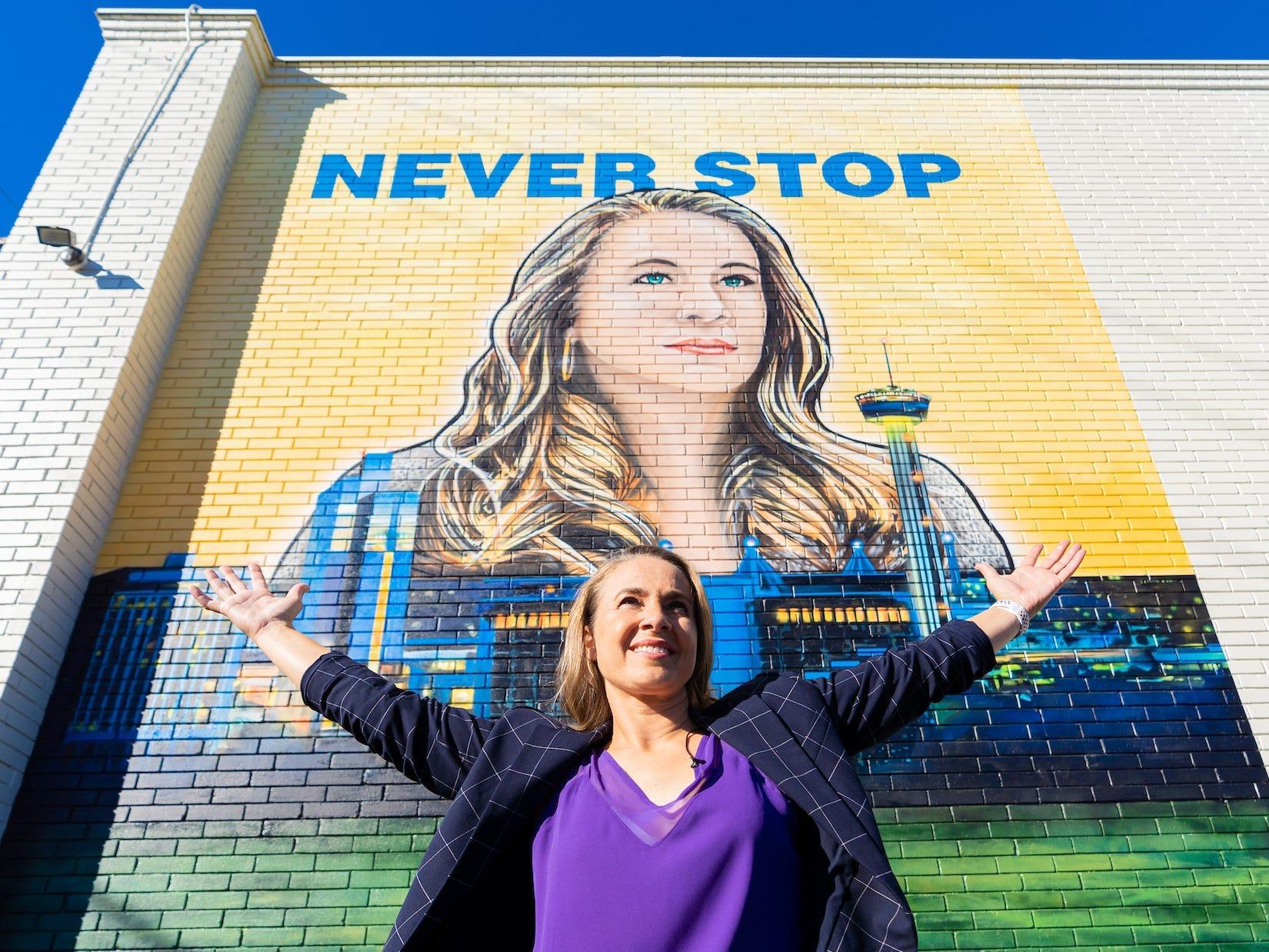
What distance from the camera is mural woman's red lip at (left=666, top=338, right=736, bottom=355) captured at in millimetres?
6070

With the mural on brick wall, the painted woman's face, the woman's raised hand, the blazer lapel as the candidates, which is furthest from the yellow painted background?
the blazer lapel

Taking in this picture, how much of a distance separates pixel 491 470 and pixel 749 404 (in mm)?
1666

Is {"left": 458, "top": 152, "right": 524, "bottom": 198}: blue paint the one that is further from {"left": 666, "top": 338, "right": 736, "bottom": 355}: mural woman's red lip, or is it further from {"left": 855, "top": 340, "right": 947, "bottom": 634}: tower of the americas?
{"left": 855, "top": 340, "right": 947, "bottom": 634}: tower of the americas

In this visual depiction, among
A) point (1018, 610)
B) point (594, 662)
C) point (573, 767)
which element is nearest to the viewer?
point (573, 767)

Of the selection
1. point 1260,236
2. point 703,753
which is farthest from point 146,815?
point 1260,236

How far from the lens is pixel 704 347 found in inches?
240

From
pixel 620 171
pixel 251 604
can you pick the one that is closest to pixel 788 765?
pixel 251 604

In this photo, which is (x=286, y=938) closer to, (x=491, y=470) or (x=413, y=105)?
(x=491, y=470)

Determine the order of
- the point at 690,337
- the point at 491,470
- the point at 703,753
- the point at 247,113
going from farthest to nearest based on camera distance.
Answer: the point at 247,113, the point at 690,337, the point at 491,470, the point at 703,753

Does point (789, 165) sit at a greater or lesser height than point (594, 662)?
greater

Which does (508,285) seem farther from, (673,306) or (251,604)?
(251,604)

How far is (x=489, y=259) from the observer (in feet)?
21.3

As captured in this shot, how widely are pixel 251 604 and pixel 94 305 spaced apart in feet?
15.4

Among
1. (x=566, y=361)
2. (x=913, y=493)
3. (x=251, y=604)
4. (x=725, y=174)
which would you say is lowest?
(x=251, y=604)
